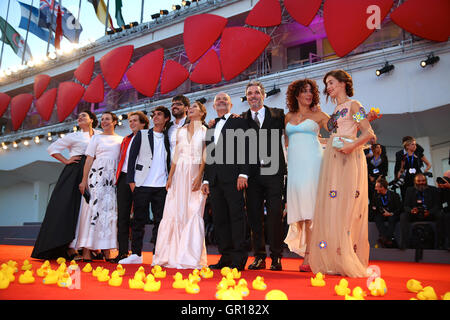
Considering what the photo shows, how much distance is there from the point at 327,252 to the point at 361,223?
325 mm

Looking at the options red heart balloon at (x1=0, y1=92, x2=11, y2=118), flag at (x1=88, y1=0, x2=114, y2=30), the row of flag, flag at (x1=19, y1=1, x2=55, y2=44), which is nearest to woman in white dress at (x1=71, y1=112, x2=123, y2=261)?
the row of flag

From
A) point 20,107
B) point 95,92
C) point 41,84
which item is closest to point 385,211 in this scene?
point 95,92

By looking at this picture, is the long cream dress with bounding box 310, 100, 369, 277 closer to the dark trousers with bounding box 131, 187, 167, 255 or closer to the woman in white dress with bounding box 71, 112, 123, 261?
the dark trousers with bounding box 131, 187, 167, 255

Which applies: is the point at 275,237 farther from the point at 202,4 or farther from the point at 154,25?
the point at 154,25

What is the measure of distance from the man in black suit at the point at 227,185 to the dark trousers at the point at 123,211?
39.2 inches

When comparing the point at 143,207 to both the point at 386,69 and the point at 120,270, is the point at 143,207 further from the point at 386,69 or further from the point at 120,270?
the point at 386,69

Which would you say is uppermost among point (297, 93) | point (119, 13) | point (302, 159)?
point (119, 13)

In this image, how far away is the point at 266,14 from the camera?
359 inches

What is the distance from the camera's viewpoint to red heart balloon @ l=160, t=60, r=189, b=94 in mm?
10719

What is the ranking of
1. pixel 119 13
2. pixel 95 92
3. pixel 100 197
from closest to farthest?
pixel 100 197 < pixel 95 92 < pixel 119 13

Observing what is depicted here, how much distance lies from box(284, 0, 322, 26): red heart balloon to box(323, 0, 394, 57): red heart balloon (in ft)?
1.86

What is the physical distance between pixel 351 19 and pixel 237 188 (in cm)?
589

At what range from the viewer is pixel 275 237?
3008 millimetres
